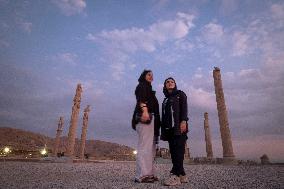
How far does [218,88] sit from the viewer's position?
54.4 ft

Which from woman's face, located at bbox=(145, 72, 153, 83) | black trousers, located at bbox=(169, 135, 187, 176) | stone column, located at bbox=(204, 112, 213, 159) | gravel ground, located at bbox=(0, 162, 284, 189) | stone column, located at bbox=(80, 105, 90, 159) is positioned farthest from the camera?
stone column, located at bbox=(80, 105, 90, 159)

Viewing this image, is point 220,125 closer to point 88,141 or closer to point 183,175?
point 183,175

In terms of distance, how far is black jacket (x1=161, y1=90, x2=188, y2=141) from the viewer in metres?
5.03

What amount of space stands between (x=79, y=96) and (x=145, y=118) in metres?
14.3

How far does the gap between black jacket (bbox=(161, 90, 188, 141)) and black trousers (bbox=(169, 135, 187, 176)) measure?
5.1 inches

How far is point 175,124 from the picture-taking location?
499 cm

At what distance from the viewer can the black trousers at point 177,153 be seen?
4836 mm

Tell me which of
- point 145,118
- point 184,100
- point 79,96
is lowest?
Answer: point 145,118

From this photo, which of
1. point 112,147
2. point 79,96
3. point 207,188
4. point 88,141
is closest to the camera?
point 207,188

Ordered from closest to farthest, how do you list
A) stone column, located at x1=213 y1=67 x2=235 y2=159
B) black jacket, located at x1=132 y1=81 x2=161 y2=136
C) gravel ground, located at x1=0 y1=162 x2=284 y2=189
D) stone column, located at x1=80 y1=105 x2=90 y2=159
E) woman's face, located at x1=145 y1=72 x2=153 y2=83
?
gravel ground, located at x1=0 y1=162 x2=284 y2=189 → black jacket, located at x1=132 y1=81 x2=161 y2=136 → woman's face, located at x1=145 y1=72 x2=153 y2=83 → stone column, located at x1=213 y1=67 x2=235 y2=159 → stone column, located at x1=80 y1=105 x2=90 y2=159

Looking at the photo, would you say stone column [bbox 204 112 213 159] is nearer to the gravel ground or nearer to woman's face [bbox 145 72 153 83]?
the gravel ground

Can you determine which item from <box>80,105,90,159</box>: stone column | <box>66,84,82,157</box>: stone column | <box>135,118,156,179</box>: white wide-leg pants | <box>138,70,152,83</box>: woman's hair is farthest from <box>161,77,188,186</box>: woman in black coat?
<box>80,105,90,159</box>: stone column

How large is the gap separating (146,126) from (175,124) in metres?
0.62

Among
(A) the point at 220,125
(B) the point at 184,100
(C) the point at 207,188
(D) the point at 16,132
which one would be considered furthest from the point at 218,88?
(D) the point at 16,132
